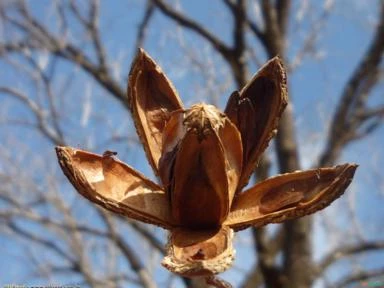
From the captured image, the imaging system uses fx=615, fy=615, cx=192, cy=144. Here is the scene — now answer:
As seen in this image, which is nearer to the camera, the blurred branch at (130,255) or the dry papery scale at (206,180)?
the dry papery scale at (206,180)

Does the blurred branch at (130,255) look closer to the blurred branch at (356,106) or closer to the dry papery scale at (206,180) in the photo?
the blurred branch at (356,106)

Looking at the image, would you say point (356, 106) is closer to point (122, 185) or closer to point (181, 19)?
point (181, 19)

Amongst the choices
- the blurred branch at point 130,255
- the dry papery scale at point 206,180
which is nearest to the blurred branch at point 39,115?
the blurred branch at point 130,255

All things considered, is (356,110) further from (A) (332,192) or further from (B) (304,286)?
(A) (332,192)

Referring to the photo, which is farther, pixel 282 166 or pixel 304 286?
pixel 282 166

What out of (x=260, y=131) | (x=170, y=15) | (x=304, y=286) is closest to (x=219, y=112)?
(x=260, y=131)

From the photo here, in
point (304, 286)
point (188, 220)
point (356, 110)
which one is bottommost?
point (188, 220)

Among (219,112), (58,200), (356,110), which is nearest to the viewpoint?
(219,112)

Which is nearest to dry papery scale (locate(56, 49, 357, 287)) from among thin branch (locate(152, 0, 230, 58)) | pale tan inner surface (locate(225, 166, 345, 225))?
pale tan inner surface (locate(225, 166, 345, 225))
